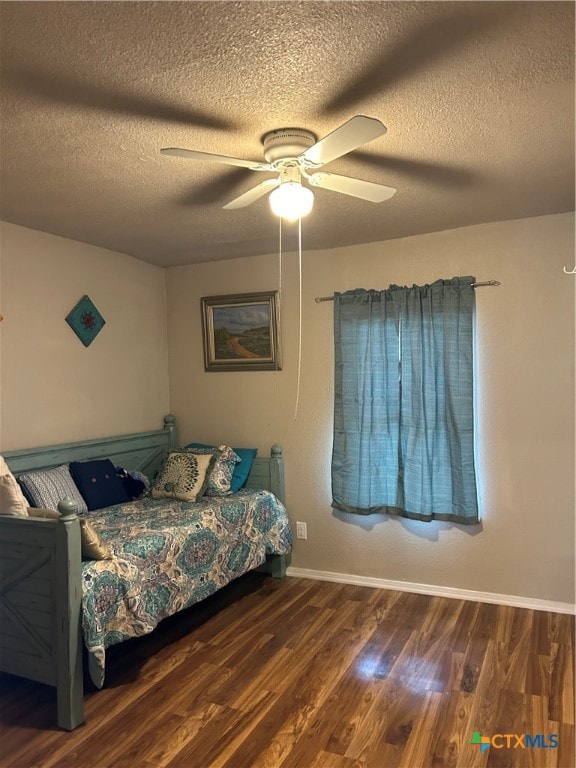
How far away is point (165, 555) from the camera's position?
2732 millimetres

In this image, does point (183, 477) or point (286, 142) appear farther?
point (183, 477)

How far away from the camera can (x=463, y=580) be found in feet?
11.3

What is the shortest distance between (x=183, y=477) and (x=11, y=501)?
51.7 inches

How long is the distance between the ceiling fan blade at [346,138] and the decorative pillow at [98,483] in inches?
91.2

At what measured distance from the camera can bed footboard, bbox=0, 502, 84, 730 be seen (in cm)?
218

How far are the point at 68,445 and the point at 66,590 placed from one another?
4.43 feet

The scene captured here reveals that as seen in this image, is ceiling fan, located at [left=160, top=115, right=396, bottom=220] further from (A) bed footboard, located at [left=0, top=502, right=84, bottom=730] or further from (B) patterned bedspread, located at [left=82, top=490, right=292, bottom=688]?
(B) patterned bedspread, located at [left=82, top=490, right=292, bottom=688]

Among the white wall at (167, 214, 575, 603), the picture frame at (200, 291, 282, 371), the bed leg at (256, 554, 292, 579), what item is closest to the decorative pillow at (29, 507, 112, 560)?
the bed leg at (256, 554, 292, 579)

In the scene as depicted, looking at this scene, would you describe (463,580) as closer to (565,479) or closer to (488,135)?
(565,479)

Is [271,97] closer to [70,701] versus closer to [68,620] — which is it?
[68,620]

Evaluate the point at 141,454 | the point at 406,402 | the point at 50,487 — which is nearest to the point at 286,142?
the point at 406,402

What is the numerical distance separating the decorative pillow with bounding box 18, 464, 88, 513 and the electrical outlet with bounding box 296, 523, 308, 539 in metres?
1.50

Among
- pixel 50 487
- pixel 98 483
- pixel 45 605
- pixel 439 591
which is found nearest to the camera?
pixel 45 605

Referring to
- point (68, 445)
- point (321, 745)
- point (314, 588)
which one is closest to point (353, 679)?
point (321, 745)
